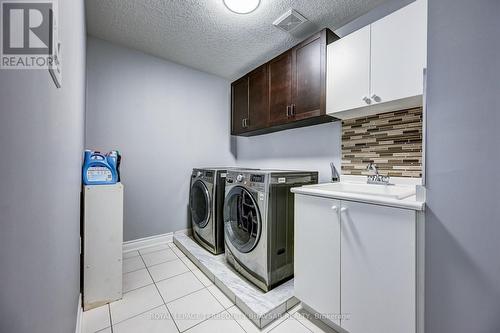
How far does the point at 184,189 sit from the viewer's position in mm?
2930

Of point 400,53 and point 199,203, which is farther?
point 199,203

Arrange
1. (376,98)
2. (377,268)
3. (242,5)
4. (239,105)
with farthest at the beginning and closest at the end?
1. (239,105)
2. (242,5)
3. (376,98)
4. (377,268)

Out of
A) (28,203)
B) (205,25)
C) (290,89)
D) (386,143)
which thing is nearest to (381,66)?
(386,143)

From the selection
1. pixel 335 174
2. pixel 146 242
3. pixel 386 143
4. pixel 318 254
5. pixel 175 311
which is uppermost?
pixel 386 143

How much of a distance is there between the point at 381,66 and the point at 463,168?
0.95 meters

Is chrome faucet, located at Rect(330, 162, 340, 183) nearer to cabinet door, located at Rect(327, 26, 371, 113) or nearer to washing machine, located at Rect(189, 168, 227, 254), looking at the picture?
cabinet door, located at Rect(327, 26, 371, 113)

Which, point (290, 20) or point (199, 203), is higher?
point (290, 20)

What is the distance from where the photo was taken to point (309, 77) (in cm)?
193

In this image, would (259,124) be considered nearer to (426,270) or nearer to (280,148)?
(280,148)

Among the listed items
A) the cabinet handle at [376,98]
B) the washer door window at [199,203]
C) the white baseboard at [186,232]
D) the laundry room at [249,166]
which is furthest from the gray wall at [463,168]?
the white baseboard at [186,232]

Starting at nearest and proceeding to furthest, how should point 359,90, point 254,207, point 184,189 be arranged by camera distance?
1. point 359,90
2. point 254,207
3. point 184,189

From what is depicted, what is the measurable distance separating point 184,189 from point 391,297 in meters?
2.53

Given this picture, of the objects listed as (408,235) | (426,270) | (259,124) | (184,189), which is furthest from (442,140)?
(184,189)
